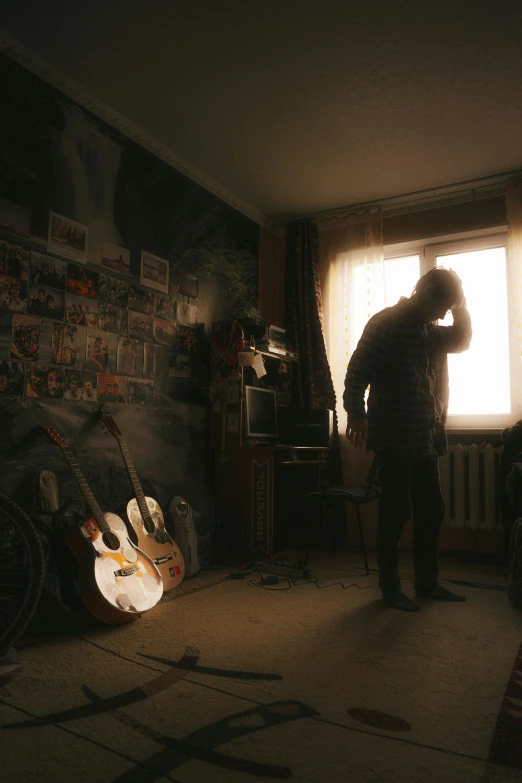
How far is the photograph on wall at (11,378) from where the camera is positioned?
236cm

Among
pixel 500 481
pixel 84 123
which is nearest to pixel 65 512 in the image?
pixel 84 123

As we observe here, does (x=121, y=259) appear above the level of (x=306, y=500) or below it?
above

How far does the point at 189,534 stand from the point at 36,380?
1162 millimetres

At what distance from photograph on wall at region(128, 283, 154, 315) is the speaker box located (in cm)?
109

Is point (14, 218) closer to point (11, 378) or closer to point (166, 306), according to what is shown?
point (11, 378)

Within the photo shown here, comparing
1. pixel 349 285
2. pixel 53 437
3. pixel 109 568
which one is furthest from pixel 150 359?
pixel 349 285

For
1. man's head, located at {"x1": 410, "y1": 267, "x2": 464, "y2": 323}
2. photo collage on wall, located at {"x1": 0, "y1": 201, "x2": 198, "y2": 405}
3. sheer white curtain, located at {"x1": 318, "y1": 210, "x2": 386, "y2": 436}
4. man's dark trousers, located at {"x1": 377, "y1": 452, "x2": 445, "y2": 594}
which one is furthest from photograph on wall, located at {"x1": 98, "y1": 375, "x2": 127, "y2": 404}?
sheer white curtain, located at {"x1": 318, "y1": 210, "x2": 386, "y2": 436}

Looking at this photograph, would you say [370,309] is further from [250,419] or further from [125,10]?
[125,10]

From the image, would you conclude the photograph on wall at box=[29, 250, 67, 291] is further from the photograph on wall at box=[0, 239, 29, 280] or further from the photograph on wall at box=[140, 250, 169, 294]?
the photograph on wall at box=[140, 250, 169, 294]

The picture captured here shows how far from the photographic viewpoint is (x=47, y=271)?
2607mm

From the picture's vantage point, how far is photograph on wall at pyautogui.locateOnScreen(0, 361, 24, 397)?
7.73ft

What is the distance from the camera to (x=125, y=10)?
7.67 ft

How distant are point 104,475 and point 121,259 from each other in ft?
3.89

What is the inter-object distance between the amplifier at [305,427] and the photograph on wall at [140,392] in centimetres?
112
